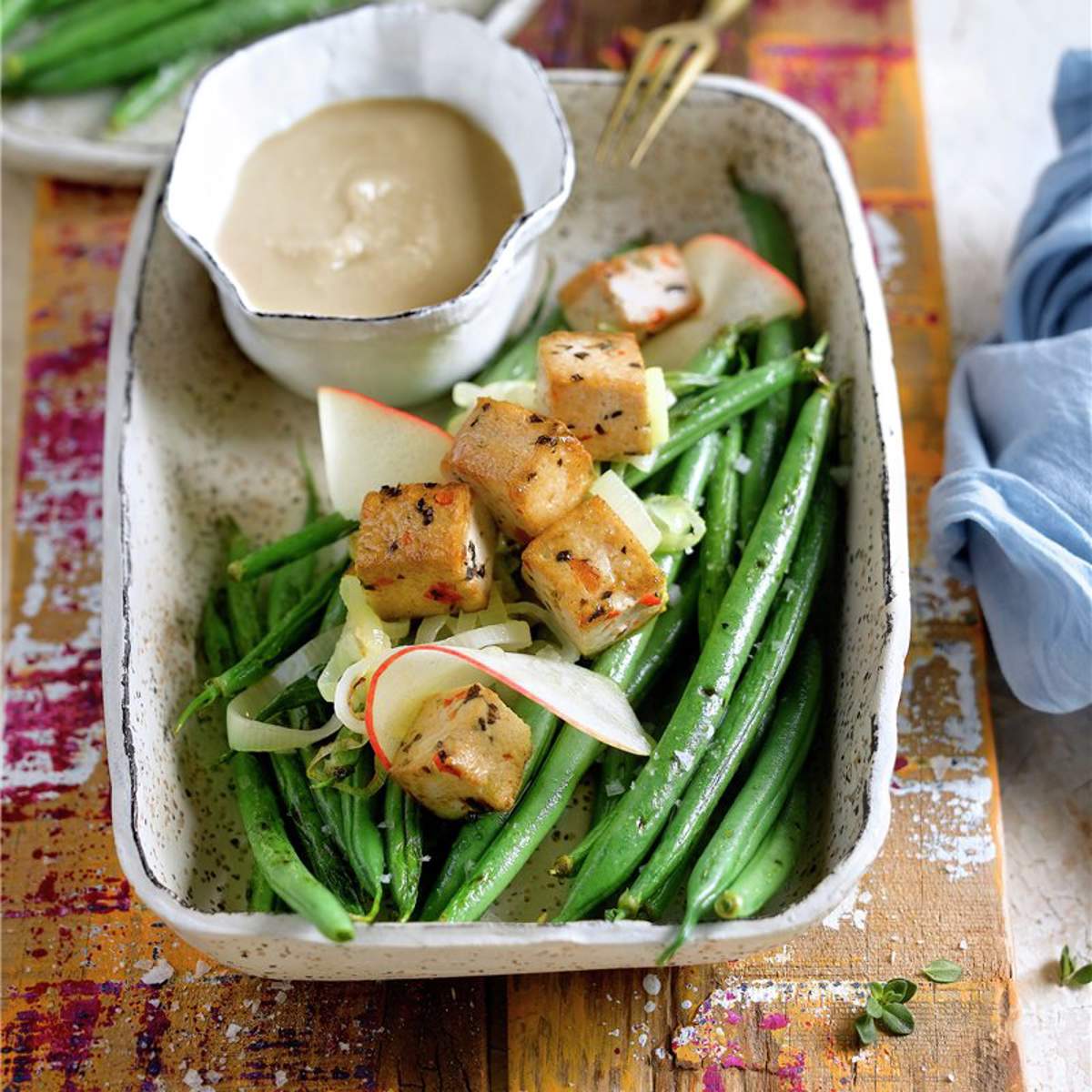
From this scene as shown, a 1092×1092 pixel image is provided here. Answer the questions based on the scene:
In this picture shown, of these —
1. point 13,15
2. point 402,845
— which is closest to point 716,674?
point 402,845

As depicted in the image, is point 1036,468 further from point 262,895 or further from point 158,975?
point 158,975

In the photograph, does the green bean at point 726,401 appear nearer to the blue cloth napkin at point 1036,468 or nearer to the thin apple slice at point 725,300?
the thin apple slice at point 725,300

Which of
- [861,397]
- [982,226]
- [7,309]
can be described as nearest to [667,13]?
[982,226]

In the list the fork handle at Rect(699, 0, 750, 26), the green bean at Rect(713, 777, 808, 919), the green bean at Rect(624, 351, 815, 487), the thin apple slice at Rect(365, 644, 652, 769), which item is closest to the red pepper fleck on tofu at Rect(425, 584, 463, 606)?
the thin apple slice at Rect(365, 644, 652, 769)

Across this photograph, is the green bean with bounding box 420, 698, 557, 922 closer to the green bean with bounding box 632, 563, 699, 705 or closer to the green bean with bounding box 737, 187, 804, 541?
the green bean with bounding box 632, 563, 699, 705

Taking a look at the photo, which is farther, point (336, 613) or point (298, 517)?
point (298, 517)
